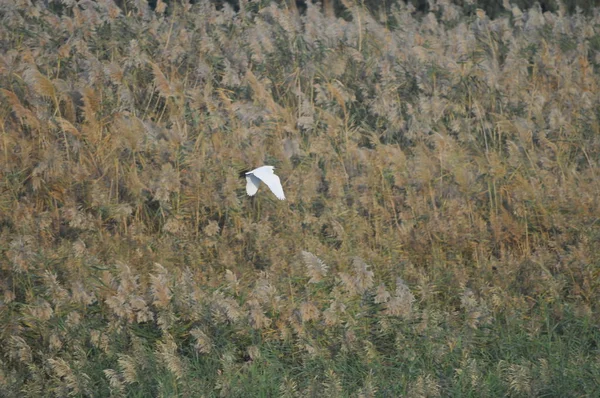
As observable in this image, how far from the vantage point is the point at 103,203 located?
17.0ft

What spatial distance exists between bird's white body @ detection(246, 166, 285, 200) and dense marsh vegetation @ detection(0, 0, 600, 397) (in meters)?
0.16

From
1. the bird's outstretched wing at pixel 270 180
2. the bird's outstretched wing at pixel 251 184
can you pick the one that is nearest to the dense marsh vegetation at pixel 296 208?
the bird's outstretched wing at pixel 251 184

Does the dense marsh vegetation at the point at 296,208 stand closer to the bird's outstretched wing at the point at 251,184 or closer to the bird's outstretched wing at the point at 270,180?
the bird's outstretched wing at the point at 251,184

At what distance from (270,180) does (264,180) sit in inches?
1.2

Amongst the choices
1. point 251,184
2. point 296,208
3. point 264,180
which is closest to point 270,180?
point 264,180

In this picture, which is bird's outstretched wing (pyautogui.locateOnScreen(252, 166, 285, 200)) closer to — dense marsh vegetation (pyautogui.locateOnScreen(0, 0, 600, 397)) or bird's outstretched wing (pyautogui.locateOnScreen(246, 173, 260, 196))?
bird's outstretched wing (pyautogui.locateOnScreen(246, 173, 260, 196))

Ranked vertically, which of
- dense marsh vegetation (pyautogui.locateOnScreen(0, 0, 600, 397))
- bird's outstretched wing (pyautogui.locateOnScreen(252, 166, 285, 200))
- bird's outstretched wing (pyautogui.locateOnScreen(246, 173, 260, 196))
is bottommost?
dense marsh vegetation (pyautogui.locateOnScreen(0, 0, 600, 397))

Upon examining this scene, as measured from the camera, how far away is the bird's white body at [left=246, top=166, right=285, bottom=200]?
4879 mm

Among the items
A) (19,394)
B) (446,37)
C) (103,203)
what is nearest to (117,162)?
(103,203)

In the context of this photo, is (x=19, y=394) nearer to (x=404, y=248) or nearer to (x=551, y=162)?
(x=404, y=248)

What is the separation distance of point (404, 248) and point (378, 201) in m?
0.57

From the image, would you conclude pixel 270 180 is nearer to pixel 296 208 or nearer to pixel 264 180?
pixel 264 180

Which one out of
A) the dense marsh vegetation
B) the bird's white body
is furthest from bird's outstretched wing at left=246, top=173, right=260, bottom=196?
the dense marsh vegetation

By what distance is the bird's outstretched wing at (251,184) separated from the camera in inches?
200
